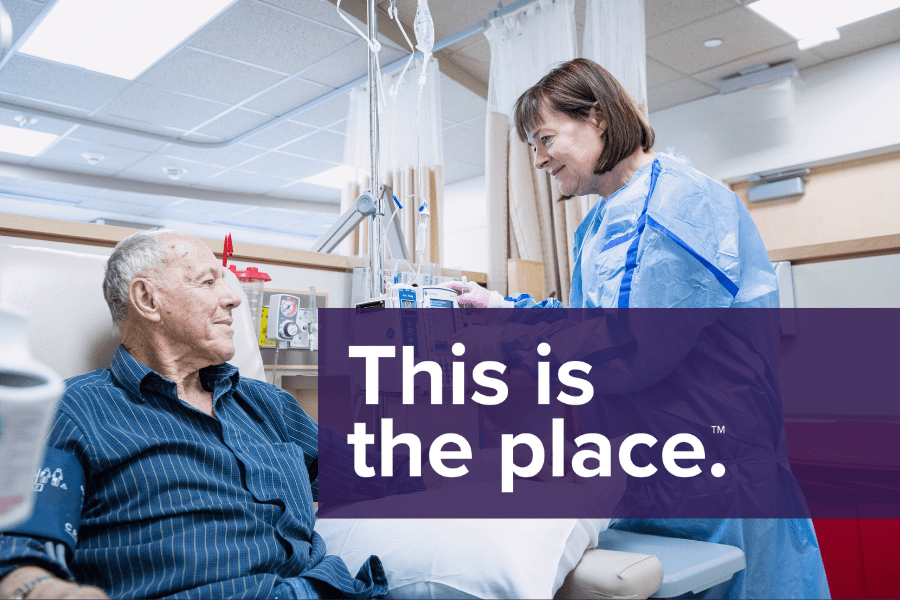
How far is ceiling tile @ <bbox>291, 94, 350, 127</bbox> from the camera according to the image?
409cm

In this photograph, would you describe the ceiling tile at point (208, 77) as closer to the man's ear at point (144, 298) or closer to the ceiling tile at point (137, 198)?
the ceiling tile at point (137, 198)

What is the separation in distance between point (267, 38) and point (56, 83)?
1.55 m

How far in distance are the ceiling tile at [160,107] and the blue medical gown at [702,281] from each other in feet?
12.2

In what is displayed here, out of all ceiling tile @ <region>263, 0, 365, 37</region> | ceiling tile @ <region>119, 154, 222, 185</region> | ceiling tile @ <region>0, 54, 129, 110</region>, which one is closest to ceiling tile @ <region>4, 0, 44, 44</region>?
ceiling tile @ <region>0, 54, 129, 110</region>

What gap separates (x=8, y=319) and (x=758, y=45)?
4011 millimetres

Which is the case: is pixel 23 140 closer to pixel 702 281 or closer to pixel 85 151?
pixel 85 151

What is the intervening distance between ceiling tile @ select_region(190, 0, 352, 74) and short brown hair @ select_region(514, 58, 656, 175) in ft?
7.41

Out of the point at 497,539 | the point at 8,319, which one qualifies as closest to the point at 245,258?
the point at 497,539

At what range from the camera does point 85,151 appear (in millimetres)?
5066

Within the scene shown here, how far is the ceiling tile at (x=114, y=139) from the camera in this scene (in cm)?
463

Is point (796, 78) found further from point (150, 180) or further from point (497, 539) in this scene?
point (150, 180)

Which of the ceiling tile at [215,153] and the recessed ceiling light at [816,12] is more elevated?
the recessed ceiling light at [816,12]

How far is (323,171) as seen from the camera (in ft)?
18.0

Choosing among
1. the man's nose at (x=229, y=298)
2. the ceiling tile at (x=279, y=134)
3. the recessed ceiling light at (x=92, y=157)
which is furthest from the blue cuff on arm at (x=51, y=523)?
the recessed ceiling light at (x=92, y=157)
